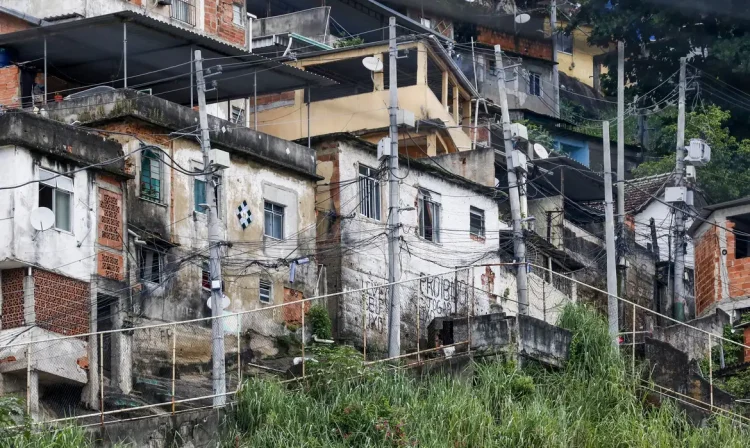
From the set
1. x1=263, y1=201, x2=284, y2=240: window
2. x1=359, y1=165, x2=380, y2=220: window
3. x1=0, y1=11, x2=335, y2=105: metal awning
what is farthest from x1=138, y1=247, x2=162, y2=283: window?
x1=359, y1=165, x2=380, y2=220: window

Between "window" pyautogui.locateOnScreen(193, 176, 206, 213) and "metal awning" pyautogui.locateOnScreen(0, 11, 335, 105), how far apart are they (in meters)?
2.05

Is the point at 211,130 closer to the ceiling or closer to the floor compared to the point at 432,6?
closer to the floor

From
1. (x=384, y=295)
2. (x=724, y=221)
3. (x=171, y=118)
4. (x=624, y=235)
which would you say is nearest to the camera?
(x=171, y=118)

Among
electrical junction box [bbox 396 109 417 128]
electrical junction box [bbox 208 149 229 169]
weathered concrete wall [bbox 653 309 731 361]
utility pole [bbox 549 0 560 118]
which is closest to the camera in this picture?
electrical junction box [bbox 208 149 229 169]

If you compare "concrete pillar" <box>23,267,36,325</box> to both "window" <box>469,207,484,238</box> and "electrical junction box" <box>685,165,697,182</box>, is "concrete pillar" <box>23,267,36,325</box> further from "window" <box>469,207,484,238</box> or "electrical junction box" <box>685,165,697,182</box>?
"electrical junction box" <box>685,165,697,182</box>

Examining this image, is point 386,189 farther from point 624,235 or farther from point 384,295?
point 624,235

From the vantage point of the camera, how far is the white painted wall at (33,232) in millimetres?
31828

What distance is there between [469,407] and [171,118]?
9.65 metres

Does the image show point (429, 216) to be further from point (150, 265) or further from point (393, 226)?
point (150, 265)

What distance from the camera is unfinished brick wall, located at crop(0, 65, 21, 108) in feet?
130

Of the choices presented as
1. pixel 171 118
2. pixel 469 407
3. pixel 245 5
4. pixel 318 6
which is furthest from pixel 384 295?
pixel 318 6

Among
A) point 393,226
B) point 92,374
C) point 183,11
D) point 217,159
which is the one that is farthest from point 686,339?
point 183,11

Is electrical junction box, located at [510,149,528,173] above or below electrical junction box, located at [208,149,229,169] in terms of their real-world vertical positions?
above

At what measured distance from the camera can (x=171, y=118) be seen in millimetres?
37125
